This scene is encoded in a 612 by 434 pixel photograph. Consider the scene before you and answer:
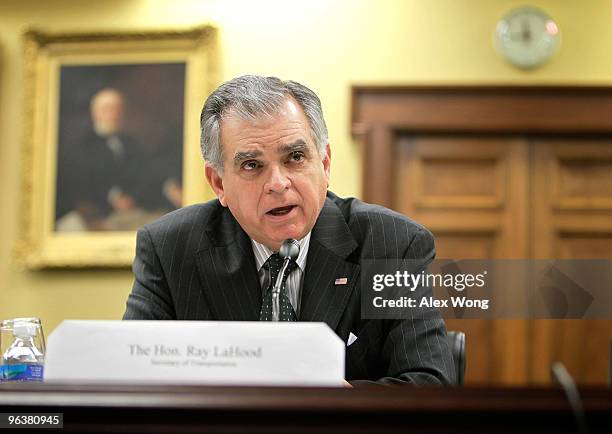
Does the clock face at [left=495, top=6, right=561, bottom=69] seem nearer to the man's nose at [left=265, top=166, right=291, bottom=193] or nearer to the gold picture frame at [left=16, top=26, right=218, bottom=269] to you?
the gold picture frame at [left=16, top=26, right=218, bottom=269]

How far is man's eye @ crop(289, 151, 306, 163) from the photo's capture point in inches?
87.6

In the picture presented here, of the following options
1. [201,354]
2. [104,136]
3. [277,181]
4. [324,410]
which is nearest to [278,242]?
[277,181]

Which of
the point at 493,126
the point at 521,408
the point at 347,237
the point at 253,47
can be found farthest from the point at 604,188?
the point at 521,408

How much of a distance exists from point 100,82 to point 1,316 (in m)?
1.34

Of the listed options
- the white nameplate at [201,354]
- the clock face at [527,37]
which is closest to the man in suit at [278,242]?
the white nameplate at [201,354]

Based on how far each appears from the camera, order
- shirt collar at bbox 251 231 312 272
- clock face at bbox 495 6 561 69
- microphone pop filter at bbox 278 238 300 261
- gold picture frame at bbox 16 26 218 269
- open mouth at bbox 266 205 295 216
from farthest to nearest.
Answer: gold picture frame at bbox 16 26 218 269, clock face at bbox 495 6 561 69, shirt collar at bbox 251 231 312 272, open mouth at bbox 266 205 295 216, microphone pop filter at bbox 278 238 300 261

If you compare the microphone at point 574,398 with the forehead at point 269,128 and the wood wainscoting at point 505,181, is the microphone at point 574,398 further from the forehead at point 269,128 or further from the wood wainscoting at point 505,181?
the wood wainscoting at point 505,181

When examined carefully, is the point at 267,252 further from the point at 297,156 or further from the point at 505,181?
the point at 505,181

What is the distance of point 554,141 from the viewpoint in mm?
4621

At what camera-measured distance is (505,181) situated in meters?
4.63

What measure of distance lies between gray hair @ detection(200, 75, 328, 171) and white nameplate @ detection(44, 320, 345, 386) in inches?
36.9

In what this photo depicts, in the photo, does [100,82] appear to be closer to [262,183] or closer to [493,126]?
[493,126]

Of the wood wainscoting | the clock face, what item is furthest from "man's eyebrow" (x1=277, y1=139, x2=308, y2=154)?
the clock face

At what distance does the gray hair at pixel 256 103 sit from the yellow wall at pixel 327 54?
223 centimetres
